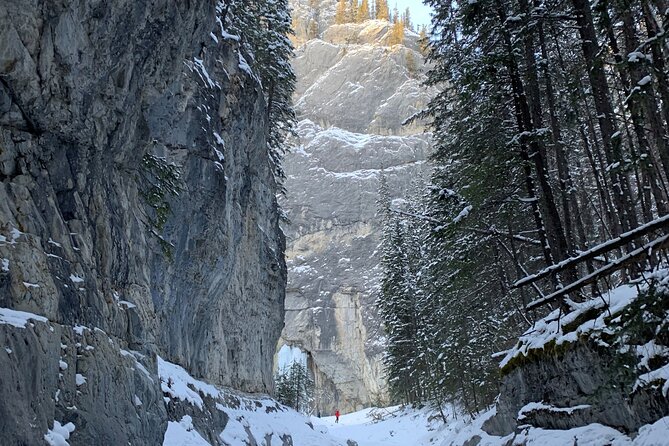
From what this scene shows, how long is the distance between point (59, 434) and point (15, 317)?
1.47m

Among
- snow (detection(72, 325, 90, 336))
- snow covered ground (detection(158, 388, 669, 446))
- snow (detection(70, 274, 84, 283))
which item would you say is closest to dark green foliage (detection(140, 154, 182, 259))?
snow (detection(70, 274, 84, 283))

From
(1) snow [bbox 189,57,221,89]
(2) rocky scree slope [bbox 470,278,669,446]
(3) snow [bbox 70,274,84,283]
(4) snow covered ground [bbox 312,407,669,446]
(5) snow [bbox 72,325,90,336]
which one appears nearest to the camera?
(2) rocky scree slope [bbox 470,278,669,446]

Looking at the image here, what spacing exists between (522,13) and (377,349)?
62598 mm

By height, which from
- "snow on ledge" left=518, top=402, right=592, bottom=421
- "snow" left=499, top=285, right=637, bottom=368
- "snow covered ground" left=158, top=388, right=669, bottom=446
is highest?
"snow" left=499, top=285, right=637, bottom=368

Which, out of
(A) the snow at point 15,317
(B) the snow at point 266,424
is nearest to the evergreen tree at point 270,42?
(B) the snow at point 266,424

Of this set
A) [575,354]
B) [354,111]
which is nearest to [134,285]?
[575,354]

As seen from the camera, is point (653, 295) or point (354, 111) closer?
point (653, 295)

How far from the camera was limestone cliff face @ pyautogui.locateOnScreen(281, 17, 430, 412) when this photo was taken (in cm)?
7175

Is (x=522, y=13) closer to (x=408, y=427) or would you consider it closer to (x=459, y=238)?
(x=459, y=238)

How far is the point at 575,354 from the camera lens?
783cm

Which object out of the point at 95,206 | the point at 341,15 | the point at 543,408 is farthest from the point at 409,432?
the point at 341,15

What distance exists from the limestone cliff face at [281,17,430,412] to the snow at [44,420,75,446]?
6225 centimetres

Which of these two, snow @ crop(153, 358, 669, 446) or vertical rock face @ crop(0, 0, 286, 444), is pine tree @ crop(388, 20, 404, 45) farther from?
vertical rock face @ crop(0, 0, 286, 444)

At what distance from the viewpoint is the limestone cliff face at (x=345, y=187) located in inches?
2825
